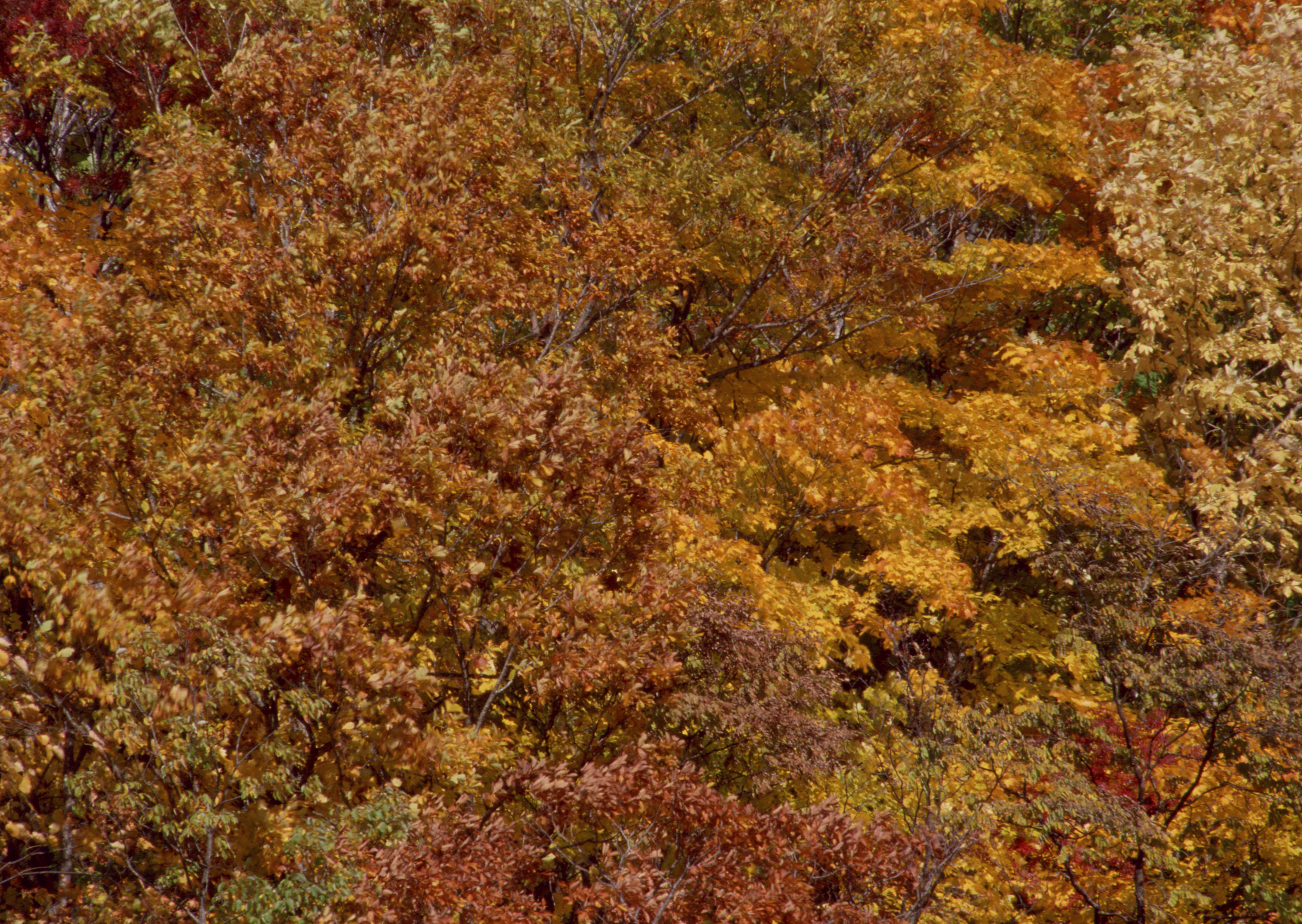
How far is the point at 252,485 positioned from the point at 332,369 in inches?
100

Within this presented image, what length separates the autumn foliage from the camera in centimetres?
817

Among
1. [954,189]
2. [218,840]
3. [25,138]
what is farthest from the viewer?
[25,138]

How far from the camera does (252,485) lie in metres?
8.55

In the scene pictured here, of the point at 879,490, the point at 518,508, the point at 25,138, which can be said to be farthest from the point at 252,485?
the point at 25,138

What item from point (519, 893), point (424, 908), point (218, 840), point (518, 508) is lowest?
point (519, 893)

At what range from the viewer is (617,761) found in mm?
9547

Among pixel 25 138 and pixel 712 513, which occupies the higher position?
pixel 25 138

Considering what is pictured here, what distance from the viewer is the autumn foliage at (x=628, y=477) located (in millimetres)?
8172

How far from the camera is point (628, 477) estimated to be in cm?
992

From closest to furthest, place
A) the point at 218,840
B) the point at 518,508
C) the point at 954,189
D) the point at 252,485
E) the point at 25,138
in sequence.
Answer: the point at 218,840 → the point at 252,485 → the point at 518,508 → the point at 954,189 → the point at 25,138

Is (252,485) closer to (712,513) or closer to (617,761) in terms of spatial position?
(617,761)

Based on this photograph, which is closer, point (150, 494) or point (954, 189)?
point (150, 494)

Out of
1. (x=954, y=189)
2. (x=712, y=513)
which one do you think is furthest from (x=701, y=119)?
(x=712, y=513)

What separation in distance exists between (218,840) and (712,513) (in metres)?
8.94
